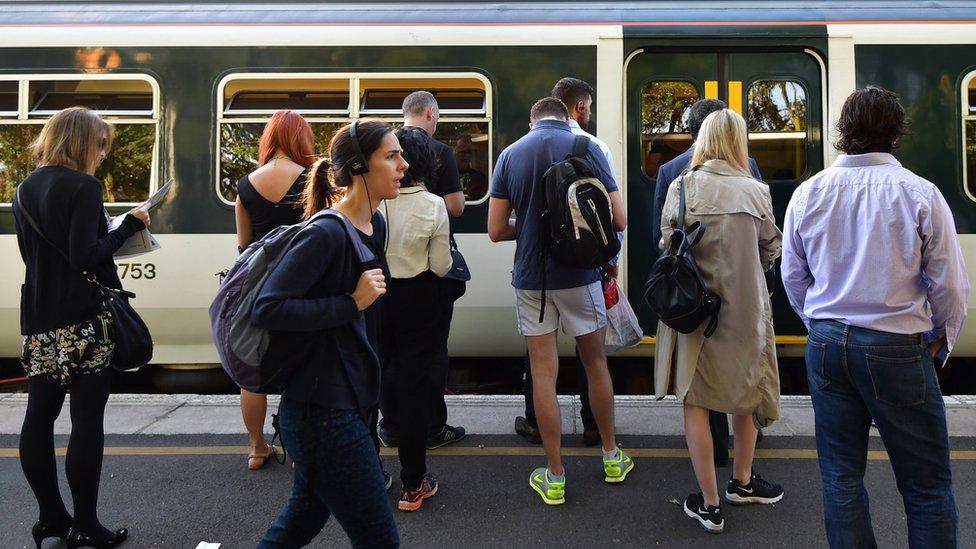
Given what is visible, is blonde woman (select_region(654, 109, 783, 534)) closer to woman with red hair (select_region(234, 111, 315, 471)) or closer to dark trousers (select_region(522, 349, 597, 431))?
dark trousers (select_region(522, 349, 597, 431))

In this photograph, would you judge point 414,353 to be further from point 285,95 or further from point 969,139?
point 969,139

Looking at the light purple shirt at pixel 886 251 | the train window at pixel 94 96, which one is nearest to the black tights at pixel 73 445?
the light purple shirt at pixel 886 251

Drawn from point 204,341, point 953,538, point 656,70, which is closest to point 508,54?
point 656,70

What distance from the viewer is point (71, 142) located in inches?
119

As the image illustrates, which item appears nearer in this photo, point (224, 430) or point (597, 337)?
point (597, 337)

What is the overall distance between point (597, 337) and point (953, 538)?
1.67m

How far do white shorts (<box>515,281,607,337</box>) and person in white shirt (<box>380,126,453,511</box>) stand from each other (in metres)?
0.43

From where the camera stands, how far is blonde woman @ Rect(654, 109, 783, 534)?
321 cm

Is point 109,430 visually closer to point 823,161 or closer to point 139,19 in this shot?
point 139,19

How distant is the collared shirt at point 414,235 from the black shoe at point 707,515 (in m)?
1.55

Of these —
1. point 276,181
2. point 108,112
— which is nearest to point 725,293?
point 276,181

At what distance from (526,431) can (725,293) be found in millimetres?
1636

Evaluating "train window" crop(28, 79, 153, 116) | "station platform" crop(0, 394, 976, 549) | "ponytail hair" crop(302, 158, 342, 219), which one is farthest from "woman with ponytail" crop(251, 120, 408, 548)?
"train window" crop(28, 79, 153, 116)

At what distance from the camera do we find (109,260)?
125 inches
